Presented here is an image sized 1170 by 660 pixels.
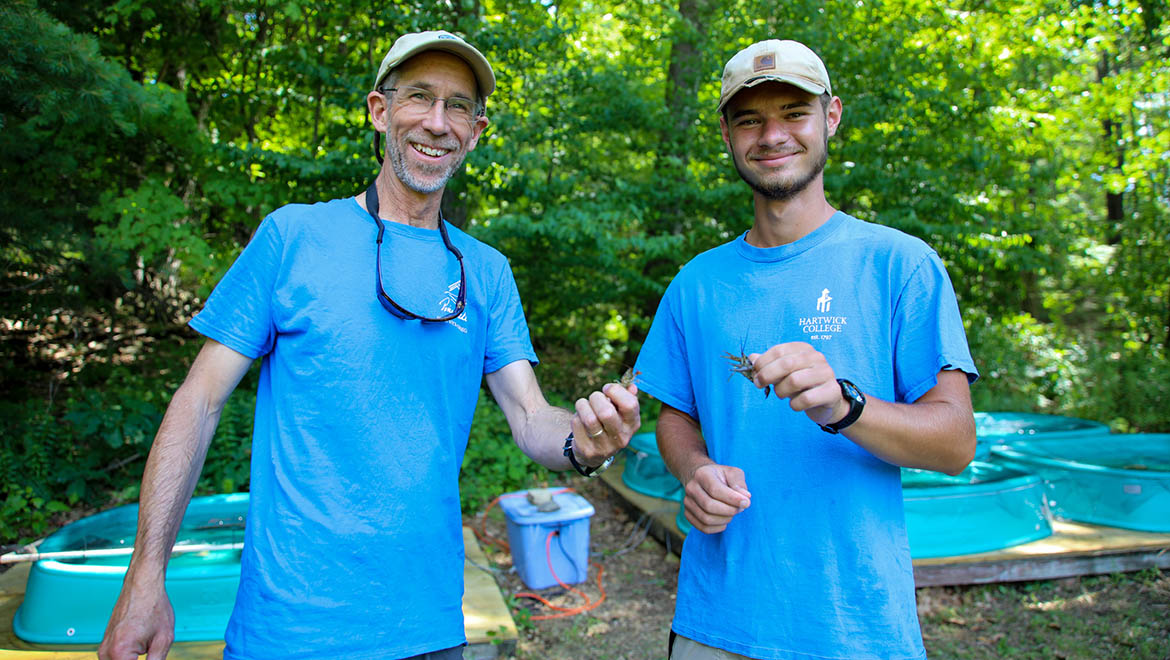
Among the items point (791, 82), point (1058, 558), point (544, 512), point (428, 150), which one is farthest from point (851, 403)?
point (1058, 558)

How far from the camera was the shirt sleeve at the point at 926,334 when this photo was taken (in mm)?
1783

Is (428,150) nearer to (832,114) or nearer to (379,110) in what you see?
(379,110)

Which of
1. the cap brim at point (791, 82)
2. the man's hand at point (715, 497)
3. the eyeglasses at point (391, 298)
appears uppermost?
the cap brim at point (791, 82)

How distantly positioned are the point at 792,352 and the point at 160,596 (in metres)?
1.51

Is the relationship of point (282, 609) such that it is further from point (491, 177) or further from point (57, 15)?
point (57, 15)

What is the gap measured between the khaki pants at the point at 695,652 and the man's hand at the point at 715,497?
0.36 metres

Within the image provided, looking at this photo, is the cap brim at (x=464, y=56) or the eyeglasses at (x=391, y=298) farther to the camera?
the cap brim at (x=464, y=56)

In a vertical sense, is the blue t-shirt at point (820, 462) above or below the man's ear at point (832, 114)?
below

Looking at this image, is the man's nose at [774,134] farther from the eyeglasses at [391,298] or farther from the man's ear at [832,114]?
the eyeglasses at [391,298]

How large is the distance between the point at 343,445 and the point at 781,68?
1.54 metres

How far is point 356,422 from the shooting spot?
1.88 m

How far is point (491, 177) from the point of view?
6883 mm

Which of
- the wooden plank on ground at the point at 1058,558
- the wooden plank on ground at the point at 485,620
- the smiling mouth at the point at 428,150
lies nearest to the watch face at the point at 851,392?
the smiling mouth at the point at 428,150

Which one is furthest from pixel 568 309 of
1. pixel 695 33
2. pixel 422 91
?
pixel 422 91
